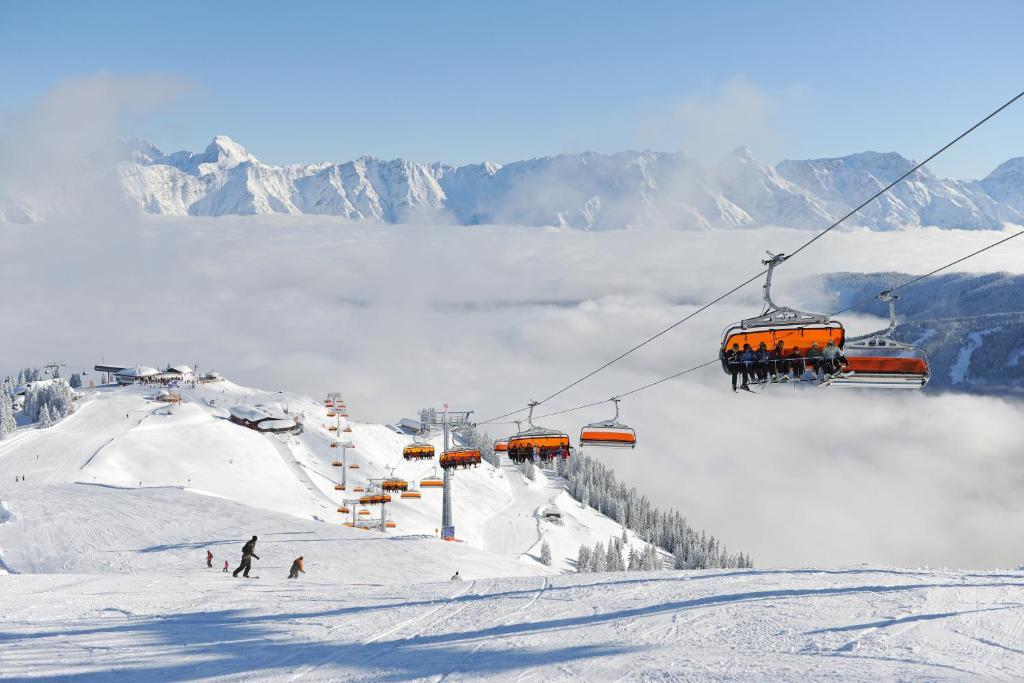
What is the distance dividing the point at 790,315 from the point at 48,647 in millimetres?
15896

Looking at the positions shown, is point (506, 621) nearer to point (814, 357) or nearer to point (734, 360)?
point (734, 360)

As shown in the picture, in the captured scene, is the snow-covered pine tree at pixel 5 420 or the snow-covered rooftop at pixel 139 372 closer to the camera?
the snow-covered pine tree at pixel 5 420

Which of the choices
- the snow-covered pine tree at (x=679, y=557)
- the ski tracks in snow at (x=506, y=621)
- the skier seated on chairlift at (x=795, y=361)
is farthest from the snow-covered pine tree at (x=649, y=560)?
the skier seated on chairlift at (x=795, y=361)

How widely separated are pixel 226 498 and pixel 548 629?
131 feet

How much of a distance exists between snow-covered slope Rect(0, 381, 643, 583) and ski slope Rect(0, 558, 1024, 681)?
35.9 ft

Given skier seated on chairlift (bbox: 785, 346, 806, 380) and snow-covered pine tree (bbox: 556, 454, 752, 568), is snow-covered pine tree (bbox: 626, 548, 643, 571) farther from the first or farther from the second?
skier seated on chairlift (bbox: 785, 346, 806, 380)

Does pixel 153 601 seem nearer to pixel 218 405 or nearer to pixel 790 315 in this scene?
pixel 790 315

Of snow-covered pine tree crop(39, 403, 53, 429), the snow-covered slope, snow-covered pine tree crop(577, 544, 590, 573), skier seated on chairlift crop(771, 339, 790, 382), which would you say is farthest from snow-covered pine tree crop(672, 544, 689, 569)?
skier seated on chairlift crop(771, 339, 790, 382)

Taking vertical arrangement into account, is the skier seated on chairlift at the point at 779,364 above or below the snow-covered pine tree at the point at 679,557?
Result: above

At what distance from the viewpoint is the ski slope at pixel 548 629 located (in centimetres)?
1275

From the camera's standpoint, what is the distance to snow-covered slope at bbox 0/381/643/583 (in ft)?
115

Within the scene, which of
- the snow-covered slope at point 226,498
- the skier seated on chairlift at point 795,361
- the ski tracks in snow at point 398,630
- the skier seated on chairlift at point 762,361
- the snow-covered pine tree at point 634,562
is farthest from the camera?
the snow-covered pine tree at point 634,562

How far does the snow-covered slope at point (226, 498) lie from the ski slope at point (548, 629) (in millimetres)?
10955

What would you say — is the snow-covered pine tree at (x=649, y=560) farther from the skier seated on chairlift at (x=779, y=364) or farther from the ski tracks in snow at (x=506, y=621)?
the skier seated on chairlift at (x=779, y=364)
